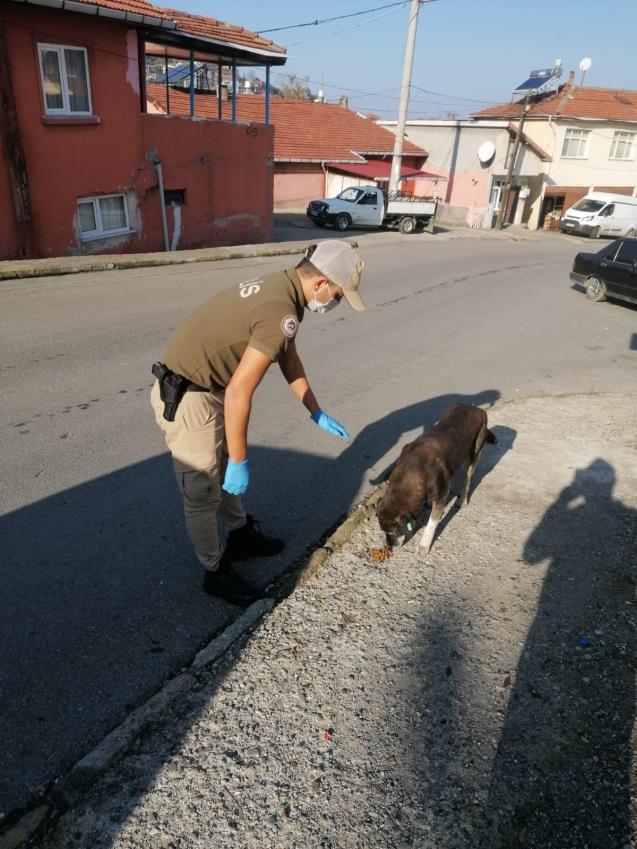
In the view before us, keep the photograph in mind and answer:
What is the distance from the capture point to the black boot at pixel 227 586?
3523mm

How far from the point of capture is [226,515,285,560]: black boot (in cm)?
391

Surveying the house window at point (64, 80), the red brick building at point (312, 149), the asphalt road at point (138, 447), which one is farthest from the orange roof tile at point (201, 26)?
the red brick building at point (312, 149)

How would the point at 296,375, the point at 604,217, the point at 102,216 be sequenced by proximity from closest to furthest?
the point at 296,375
the point at 102,216
the point at 604,217

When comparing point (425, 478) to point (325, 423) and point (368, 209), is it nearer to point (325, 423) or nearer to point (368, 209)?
point (325, 423)

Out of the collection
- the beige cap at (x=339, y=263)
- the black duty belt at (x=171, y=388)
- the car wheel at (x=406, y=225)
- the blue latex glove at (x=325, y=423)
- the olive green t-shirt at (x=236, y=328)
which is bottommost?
the car wheel at (x=406, y=225)

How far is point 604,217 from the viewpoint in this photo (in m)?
30.3

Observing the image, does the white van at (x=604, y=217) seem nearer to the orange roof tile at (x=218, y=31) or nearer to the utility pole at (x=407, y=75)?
the utility pole at (x=407, y=75)

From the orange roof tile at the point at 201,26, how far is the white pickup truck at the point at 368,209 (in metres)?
7.34

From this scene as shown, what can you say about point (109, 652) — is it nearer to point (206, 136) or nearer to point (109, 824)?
point (109, 824)

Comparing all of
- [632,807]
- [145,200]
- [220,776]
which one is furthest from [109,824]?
[145,200]

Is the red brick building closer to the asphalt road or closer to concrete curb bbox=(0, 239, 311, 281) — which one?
concrete curb bbox=(0, 239, 311, 281)

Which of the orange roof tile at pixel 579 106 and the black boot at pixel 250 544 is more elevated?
the orange roof tile at pixel 579 106

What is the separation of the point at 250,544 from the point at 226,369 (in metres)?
1.41

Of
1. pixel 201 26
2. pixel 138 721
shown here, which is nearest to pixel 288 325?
pixel 138 721
